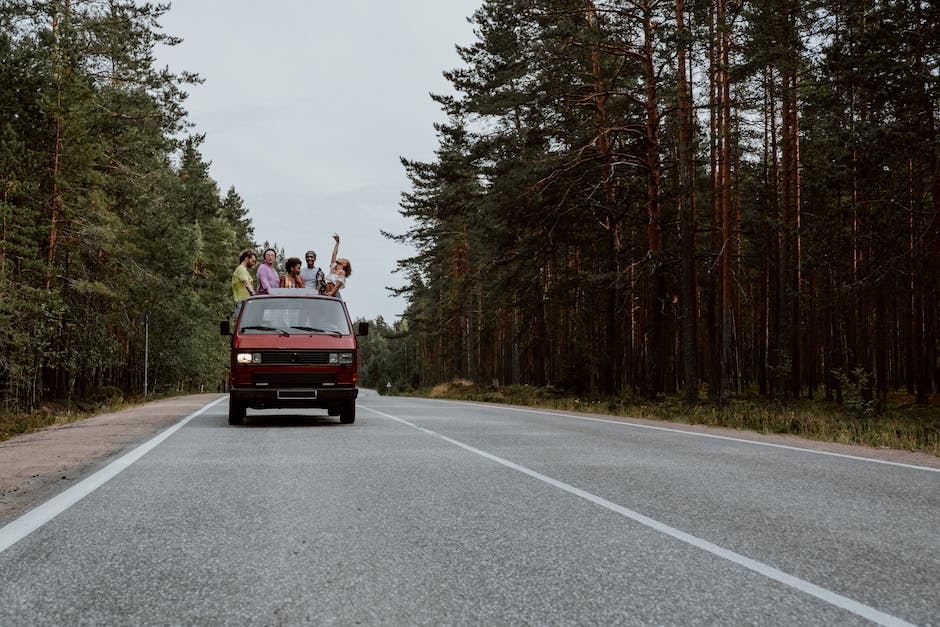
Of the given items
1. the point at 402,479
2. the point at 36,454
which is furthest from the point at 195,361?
the point at 402,479

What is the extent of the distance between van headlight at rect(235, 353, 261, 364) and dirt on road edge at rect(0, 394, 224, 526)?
5.50 ft

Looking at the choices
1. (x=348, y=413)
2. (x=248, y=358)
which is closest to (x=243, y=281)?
(x=248, y=358)

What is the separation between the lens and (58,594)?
135 inches

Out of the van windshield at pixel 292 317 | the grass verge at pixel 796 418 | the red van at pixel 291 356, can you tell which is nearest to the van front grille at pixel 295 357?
the red van at pixel 291 356

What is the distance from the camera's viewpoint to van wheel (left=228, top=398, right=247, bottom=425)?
12.4 metres

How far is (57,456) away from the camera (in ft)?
28.8

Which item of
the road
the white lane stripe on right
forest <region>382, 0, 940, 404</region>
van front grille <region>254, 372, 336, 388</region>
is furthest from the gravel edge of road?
forest <region>382, 0, 940, 404</region>

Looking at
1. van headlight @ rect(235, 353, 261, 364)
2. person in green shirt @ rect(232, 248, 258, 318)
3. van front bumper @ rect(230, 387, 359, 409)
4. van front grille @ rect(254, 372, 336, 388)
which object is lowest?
van front bumper @ rect(230, 387, 359, 409)

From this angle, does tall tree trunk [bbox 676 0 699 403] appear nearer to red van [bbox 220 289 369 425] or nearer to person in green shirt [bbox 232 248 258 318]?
red van [bbox 220 289 369 425]

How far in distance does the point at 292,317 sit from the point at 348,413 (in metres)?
1.90

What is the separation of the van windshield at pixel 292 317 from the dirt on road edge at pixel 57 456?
2326 millimetres

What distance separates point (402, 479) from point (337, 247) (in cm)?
833

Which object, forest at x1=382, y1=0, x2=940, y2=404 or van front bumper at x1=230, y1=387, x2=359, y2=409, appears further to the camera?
forest at x1=382, y1=0, x2=940, y2=404

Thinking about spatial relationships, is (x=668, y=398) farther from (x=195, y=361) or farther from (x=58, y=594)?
(x=195, y=361)
